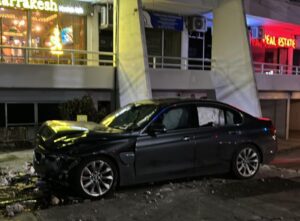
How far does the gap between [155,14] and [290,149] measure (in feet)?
28.2

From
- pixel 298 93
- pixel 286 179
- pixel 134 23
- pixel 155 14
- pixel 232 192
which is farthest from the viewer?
pixel 298 93

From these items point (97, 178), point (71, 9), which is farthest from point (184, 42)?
point (97, 178)

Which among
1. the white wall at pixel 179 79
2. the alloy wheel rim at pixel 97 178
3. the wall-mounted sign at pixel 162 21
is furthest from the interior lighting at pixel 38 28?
the alloy wheel rim at pixel 97 178

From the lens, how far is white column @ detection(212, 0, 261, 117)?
52.2 feet

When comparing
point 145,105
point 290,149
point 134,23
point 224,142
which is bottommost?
point 290,149

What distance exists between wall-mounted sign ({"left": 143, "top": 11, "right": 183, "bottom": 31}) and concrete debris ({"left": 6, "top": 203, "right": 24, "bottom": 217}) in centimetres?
1346

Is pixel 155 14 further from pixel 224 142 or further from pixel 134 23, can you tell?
pixel 224 142

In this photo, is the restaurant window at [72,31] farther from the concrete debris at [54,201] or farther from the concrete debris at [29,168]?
the concrete debris at [54,201]

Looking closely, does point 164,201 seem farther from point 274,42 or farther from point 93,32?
point 274,42

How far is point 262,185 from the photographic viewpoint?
7.81 metres

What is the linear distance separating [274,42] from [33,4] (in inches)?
540

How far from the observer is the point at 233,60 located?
651 inches

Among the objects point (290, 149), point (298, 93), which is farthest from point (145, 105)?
point (298, 93)

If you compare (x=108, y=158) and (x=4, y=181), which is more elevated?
(x=108, y=158)
